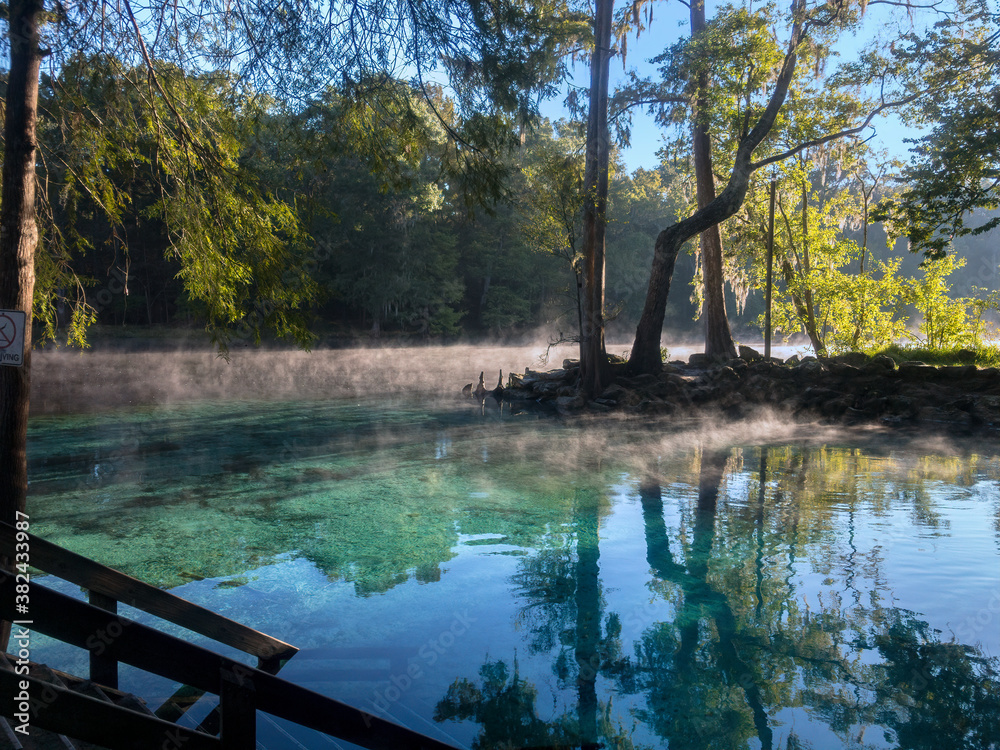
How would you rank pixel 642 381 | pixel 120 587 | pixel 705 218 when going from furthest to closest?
pixel 642 381, pixel 705 218, pixel 120 587

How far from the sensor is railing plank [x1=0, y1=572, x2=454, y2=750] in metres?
2.35

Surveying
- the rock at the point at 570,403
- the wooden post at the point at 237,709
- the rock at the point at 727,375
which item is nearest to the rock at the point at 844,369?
the rock at the point at 727,375

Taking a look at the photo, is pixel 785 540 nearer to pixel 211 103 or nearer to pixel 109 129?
pixel 211 103

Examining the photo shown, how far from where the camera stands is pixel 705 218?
18938 mm

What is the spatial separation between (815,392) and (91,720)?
58.8ft

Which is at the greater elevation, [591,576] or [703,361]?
[703,361]

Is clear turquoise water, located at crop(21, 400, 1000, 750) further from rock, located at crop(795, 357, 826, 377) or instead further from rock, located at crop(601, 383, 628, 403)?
rock, located at crop(601, 383, 628, 403)

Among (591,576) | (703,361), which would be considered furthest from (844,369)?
(591,576)

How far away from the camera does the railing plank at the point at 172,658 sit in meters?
2.35

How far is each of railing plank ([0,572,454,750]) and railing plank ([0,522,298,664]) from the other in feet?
2.71

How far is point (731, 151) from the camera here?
71.9 feet

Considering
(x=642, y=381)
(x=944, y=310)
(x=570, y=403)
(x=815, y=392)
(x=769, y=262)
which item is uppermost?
(x=769, y=262)

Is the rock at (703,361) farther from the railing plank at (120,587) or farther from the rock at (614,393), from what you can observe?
the railing plank at (120,587)

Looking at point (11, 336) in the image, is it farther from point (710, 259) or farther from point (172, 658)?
point (710, 259)
